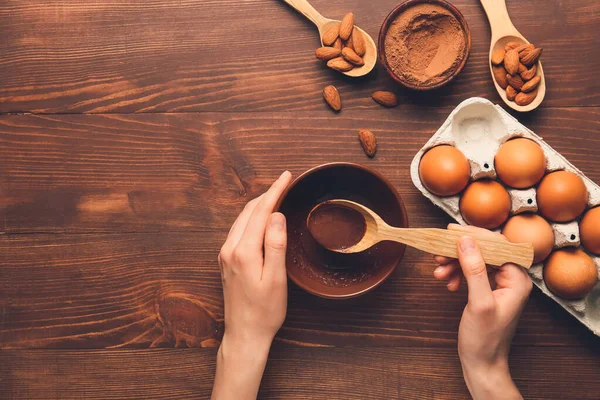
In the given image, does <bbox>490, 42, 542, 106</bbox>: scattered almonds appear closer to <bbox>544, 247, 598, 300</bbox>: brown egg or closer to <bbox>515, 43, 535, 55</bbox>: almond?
<bbox>515, 43, 535, 55</bbox>: almond

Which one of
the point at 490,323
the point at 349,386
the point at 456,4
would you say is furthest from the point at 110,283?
the point at 456,4

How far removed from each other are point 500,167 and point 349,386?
0.50 metres

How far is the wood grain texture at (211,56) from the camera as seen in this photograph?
0.95 meters

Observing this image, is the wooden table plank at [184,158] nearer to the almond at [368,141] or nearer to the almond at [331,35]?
the almond at [368,141]

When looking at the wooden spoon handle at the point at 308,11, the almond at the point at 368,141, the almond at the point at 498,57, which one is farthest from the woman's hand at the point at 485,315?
the wooden spoon handle at the point at 308,11

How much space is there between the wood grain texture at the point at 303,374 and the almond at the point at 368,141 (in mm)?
378

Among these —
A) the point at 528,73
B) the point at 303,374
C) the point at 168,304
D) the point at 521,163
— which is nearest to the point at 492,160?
the point at 521,163

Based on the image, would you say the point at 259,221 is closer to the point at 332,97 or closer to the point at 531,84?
the point at 332,97

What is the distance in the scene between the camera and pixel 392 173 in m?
0.95

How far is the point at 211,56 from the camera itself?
0.97 m

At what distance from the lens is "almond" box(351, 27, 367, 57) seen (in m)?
0.93

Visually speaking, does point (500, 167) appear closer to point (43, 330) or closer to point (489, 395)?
point (489, 395)

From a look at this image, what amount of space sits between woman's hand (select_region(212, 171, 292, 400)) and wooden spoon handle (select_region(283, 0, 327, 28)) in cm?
30

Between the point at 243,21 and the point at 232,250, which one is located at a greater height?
the point at 243,21
